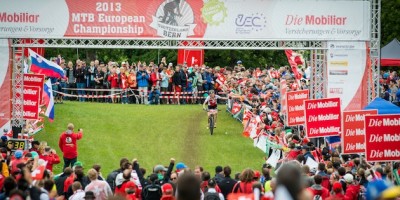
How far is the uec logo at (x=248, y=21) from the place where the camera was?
1123 inches

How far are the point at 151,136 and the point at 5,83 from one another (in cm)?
650

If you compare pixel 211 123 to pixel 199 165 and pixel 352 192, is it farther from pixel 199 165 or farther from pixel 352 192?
pixel 352 192

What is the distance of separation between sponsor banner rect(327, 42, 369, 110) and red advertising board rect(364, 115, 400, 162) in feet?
32.7

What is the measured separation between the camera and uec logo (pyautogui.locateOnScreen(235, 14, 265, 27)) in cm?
2852

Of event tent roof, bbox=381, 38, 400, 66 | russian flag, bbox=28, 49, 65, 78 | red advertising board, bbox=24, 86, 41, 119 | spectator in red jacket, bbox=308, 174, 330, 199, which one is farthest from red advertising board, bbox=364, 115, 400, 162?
event tent roof, bbox=381, 38, 400, 66

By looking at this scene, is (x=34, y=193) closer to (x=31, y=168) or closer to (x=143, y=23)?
(x=31, y=168)

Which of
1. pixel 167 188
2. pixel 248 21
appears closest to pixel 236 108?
Answer: pixel 248 21

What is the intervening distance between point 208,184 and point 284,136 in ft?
36.5

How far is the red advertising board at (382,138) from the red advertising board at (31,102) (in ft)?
38.2

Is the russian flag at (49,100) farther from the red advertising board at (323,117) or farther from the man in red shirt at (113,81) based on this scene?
the red advertising board at (323,117)

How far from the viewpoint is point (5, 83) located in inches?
1134

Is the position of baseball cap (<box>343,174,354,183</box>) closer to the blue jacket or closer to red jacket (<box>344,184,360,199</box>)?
red jacket (<box>344,184,360,199</box>)

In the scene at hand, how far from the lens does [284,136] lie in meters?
27.2

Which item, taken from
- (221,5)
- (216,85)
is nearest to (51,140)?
(221,5)
